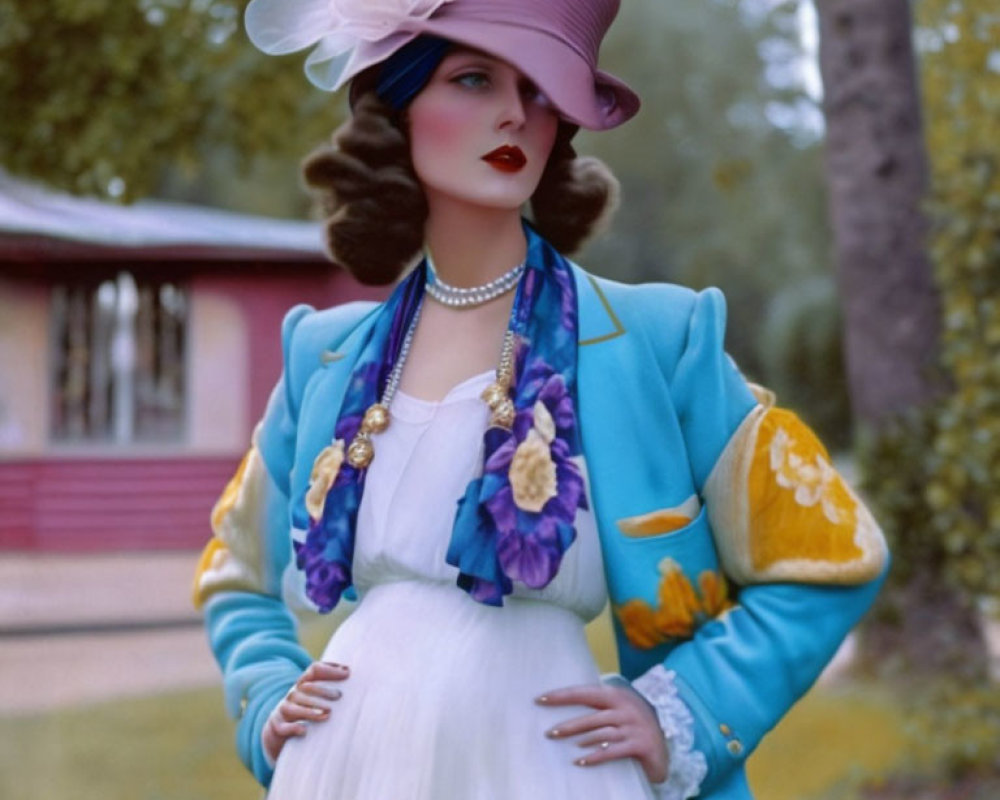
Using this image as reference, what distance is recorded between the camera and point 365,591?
2164 mm

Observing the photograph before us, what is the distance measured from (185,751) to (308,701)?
5.05 metres

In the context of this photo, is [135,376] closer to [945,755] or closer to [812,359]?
[945,755]

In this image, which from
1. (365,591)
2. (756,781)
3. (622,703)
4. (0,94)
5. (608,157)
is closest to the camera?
(622,703)

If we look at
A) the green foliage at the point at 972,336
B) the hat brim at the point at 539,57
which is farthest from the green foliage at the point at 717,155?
Answer: the hat brim at the point at 539,57

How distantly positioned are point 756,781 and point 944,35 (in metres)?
3.15

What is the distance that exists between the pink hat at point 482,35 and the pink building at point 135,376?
42.3 feet

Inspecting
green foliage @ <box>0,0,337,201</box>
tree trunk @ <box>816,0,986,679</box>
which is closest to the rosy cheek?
tree trunk @ <box>816,0,986,679</box>

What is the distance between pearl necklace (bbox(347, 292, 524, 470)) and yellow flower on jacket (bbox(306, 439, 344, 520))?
0.02 metres

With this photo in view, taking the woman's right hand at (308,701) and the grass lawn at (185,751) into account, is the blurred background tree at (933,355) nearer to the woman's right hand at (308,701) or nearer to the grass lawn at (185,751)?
the grass lawn at (185,751)

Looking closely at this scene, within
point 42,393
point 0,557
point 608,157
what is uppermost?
point 608,157

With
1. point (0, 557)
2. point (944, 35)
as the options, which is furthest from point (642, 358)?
point (0, 557)

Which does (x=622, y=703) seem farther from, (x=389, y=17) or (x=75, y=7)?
(x=75, y=7)

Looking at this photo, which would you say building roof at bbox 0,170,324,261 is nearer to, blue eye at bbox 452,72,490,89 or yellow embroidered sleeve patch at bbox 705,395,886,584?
blue eye at bbox 452,72,490,89

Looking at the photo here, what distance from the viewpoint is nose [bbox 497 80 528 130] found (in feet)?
6.81
